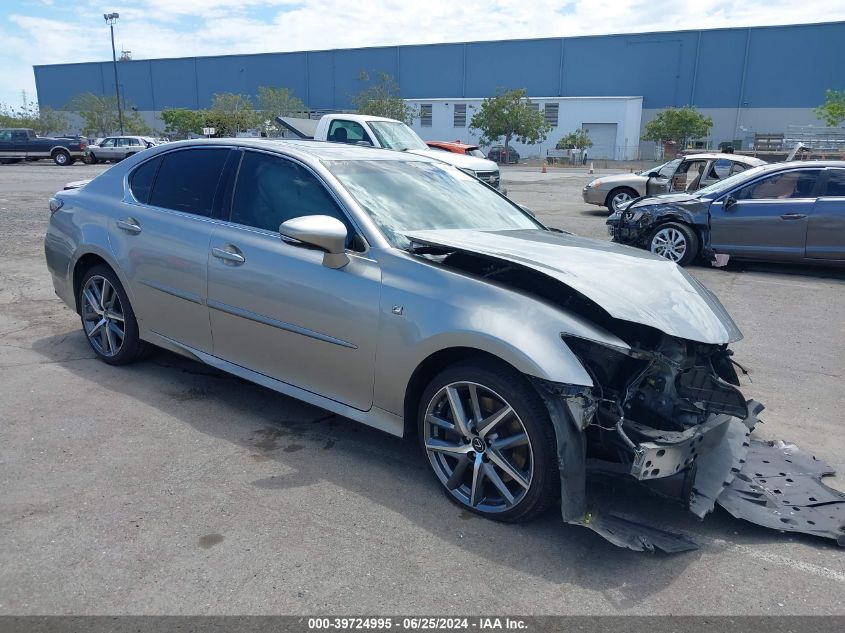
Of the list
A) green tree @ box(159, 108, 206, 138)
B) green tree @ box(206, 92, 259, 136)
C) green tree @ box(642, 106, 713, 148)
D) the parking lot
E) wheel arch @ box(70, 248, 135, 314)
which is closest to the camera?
the parking lot

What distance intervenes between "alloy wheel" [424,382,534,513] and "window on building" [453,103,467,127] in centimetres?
6873

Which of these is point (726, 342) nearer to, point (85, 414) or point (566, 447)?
point (566, 447)

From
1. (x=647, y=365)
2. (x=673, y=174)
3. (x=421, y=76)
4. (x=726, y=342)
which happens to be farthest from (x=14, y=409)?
(x=421, y=76)

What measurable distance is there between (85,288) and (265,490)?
269 centimetres

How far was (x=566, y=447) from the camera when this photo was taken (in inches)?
118

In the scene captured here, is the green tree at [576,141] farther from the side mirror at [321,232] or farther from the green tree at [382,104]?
the side mirror at [321,232]

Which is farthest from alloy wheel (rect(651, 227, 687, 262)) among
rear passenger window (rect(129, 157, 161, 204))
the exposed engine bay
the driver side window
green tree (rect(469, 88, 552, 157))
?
green tree (rect(469, 88, 552, 157))

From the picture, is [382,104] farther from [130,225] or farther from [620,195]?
[130,225]

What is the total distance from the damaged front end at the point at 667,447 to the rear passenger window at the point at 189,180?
2676 mm

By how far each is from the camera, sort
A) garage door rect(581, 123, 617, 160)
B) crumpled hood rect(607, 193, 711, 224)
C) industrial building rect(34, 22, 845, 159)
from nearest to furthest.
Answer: crumpled hood rect(607, 193, 711, 224)
industrial building rect(34, 22, 845, 159)
garage door rect(581, 123, 617, 160)

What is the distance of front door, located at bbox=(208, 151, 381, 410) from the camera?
3664 mm

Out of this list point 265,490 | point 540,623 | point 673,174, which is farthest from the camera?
point 673,174

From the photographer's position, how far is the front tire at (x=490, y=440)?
310cm

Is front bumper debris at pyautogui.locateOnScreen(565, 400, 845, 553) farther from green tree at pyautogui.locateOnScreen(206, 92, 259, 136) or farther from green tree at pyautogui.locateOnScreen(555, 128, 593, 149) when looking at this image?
green tree at pyautogui.locateOnScreen(555, 128, 593, 149)
